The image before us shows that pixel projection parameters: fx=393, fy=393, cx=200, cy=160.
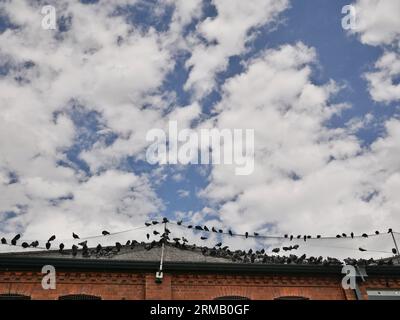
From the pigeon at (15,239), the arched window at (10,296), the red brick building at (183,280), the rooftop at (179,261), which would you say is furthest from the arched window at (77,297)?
the pigeon at (15,239)

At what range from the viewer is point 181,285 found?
13.3 metres

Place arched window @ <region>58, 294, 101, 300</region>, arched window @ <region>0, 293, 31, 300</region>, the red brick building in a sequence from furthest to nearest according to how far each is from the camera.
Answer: arched window @ <region>58, 294, 101, 300</region>
the red brick building
arched window @ <region>0, 293, 31, 300</region>

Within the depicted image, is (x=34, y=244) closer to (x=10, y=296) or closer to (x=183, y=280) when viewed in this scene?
(x=10, y=296)

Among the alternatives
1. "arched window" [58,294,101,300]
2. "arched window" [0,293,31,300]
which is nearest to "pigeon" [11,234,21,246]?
"arched window" [0,293,31,300]

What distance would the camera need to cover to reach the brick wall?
12531 millimetres

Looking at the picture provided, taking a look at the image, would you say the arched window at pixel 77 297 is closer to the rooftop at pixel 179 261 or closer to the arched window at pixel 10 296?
the rooftop at pixel 179 261

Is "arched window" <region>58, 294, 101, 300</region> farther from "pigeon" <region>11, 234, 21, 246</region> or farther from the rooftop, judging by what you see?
"pigeon" <region>11, 234, 21, 246</region>

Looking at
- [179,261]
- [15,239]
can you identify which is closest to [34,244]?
[15,239]

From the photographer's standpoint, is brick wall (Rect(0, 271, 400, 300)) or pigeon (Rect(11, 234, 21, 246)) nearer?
brick wall (Rect(0, 271, 400, 300))

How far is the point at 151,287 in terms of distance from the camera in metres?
12.9
